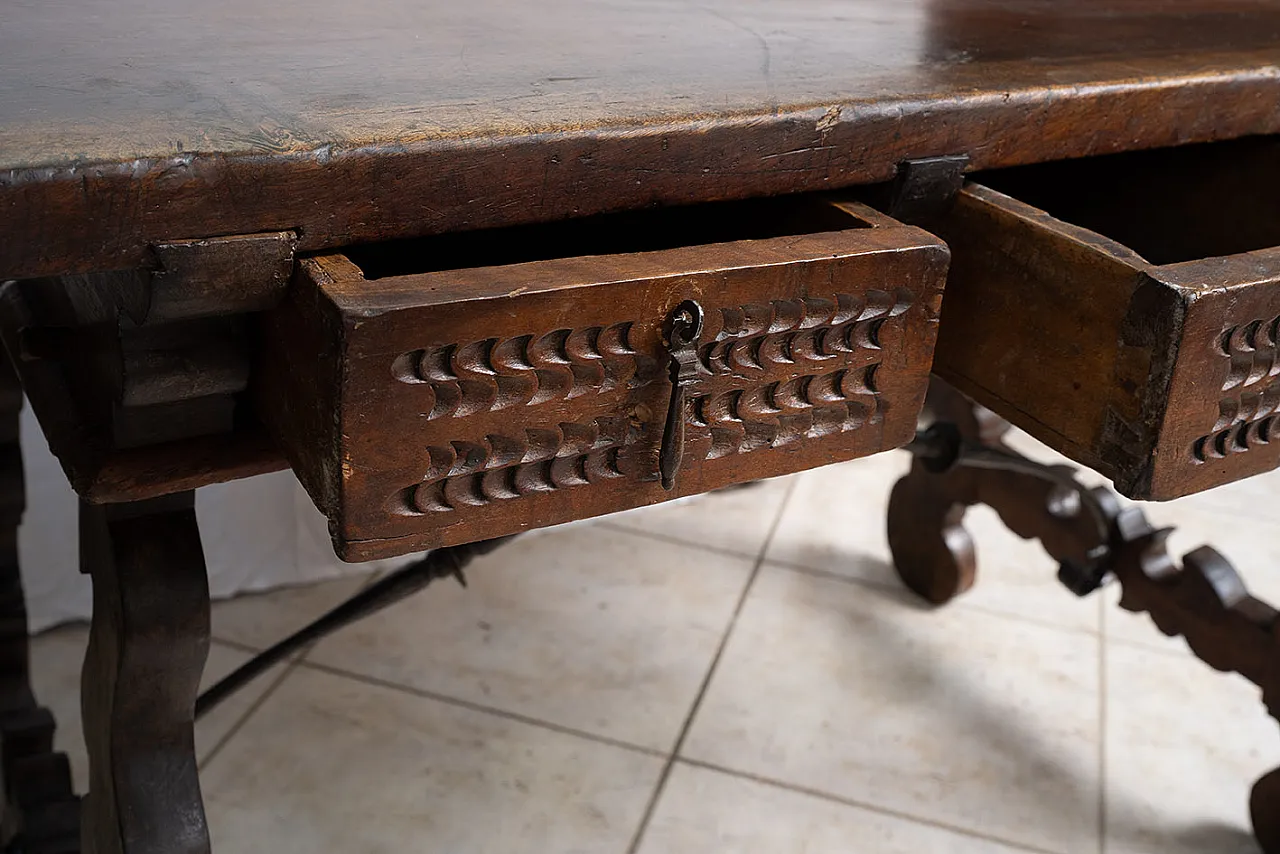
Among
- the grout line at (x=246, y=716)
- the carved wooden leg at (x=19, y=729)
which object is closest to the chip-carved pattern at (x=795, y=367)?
the carved wooden leg at (x=19, y=729)

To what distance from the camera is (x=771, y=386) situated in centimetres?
61

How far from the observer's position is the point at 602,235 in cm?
73

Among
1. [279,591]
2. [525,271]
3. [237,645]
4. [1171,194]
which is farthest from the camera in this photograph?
[279,591]

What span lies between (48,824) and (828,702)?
76cm

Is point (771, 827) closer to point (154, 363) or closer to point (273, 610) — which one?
point (273, 610)

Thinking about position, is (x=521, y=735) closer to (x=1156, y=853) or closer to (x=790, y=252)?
(x=1156, y=853)

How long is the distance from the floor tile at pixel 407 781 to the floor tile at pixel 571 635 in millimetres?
43

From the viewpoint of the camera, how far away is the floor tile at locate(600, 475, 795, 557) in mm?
1692

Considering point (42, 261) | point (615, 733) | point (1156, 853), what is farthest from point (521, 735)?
point (42, 261)

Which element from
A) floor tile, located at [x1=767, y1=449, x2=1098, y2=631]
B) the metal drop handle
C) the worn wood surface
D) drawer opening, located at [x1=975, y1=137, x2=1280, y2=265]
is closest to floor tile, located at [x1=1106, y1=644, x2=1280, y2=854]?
floor tile, located at [x1=767, y1=449, x2=1098, y2=631]

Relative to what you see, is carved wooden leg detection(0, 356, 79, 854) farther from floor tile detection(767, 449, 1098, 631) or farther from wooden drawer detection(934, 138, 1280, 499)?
floor tile detection(767, 449, 1098, 631)

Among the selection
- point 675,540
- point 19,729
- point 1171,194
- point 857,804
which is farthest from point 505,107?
point 675,540

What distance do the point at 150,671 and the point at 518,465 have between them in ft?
1.04

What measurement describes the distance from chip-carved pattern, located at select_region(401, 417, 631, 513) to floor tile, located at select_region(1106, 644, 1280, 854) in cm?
86
